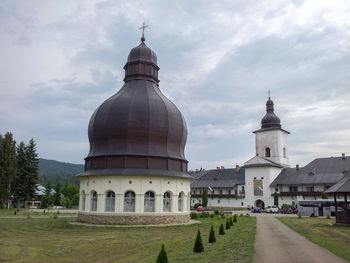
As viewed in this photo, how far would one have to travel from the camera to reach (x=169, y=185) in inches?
1155

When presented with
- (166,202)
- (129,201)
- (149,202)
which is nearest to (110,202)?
(129,201)

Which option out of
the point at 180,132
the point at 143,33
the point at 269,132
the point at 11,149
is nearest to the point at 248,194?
the point at 269,132

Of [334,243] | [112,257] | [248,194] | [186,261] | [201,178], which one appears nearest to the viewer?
[186,261]

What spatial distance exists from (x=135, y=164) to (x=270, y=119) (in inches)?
1862

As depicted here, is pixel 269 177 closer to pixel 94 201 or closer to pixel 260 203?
pixel 260 203

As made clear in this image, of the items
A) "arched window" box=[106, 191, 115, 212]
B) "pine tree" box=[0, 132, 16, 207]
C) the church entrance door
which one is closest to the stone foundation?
"arched window" box=[106, 191, 115, 212]

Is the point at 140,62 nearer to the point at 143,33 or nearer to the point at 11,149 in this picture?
the point at 143,33

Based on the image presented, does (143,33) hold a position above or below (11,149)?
above

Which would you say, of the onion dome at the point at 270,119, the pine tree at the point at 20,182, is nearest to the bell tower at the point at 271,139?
the onion dome at the point at 270,119

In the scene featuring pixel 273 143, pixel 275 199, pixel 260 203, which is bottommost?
pixel 260 203

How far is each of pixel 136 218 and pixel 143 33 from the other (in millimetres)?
22436

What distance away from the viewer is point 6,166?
2064 inches

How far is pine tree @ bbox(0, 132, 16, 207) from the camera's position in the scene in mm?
51688

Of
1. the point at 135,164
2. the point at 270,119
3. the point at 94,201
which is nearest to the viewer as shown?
the point at 135,164
